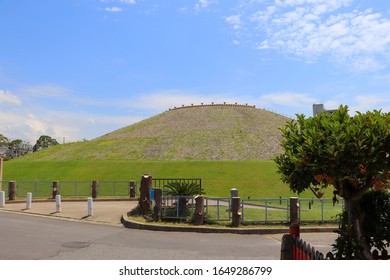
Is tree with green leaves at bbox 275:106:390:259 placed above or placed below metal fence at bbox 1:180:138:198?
above

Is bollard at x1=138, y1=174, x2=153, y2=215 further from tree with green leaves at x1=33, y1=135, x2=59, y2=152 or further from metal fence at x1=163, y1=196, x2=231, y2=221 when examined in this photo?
tree with green leaves at x1=33, y1=135, x2=59, y2=152

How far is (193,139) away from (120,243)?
169 ft

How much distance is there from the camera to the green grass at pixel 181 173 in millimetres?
31781

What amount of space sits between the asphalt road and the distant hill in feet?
124

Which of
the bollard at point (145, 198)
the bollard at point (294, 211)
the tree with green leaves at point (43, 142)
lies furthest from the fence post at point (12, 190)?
the tree with green leaves at point (43, 142)

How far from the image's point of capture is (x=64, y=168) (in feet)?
135

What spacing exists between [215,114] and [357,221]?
254 ft

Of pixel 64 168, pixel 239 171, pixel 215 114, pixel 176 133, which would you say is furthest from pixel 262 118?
pixel 64 168

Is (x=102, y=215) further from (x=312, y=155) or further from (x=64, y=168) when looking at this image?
(x=64, y=168)

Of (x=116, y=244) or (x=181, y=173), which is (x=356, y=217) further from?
(x=181, y=173)

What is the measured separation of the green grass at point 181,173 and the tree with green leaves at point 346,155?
74.1ft

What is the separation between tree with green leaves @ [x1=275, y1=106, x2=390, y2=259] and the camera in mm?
6102

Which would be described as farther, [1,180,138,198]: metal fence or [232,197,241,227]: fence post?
[1,180,138,198]: metal fence

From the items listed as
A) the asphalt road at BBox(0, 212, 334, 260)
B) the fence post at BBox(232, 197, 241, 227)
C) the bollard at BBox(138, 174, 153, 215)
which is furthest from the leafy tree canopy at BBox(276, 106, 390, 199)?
the bollard at BBox(138, 174, 153, 215)
